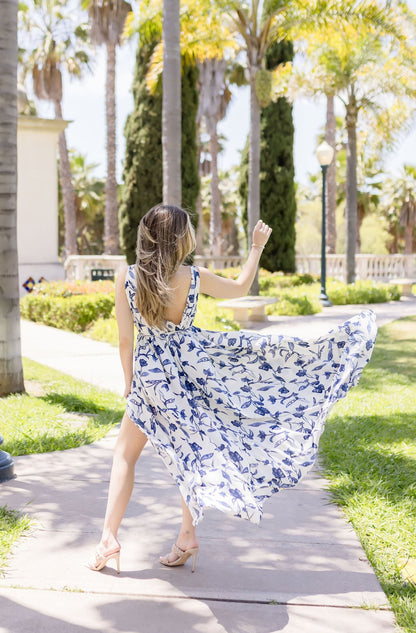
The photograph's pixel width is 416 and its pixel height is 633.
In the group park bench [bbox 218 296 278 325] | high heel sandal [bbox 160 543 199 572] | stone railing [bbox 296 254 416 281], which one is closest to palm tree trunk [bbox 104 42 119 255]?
stone railing [bbox 296 254 416 281]

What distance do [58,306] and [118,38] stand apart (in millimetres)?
20985

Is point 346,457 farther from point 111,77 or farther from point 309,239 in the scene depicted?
point 309,239

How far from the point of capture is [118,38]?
102ft

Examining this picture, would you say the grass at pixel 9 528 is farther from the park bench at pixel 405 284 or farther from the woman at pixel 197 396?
the park bench at pixel 405 284

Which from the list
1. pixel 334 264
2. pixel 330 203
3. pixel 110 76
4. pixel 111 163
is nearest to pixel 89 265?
pixel 334 264

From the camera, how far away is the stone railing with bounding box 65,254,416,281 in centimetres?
2206

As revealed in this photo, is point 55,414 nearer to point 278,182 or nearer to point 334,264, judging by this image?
point 278,182

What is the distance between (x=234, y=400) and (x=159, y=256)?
760 mm

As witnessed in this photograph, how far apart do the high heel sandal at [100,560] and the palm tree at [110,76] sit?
27331 mm

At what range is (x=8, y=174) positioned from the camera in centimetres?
680

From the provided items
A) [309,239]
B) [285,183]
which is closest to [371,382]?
[285,183]

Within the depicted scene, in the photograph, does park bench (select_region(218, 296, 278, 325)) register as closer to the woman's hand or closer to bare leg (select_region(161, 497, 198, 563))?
the woman's hand

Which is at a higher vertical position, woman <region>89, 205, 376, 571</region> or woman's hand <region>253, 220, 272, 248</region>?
woman's hand <region>253, 220, 272, 248</region>

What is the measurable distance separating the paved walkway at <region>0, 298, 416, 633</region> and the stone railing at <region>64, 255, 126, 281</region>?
1571cm
